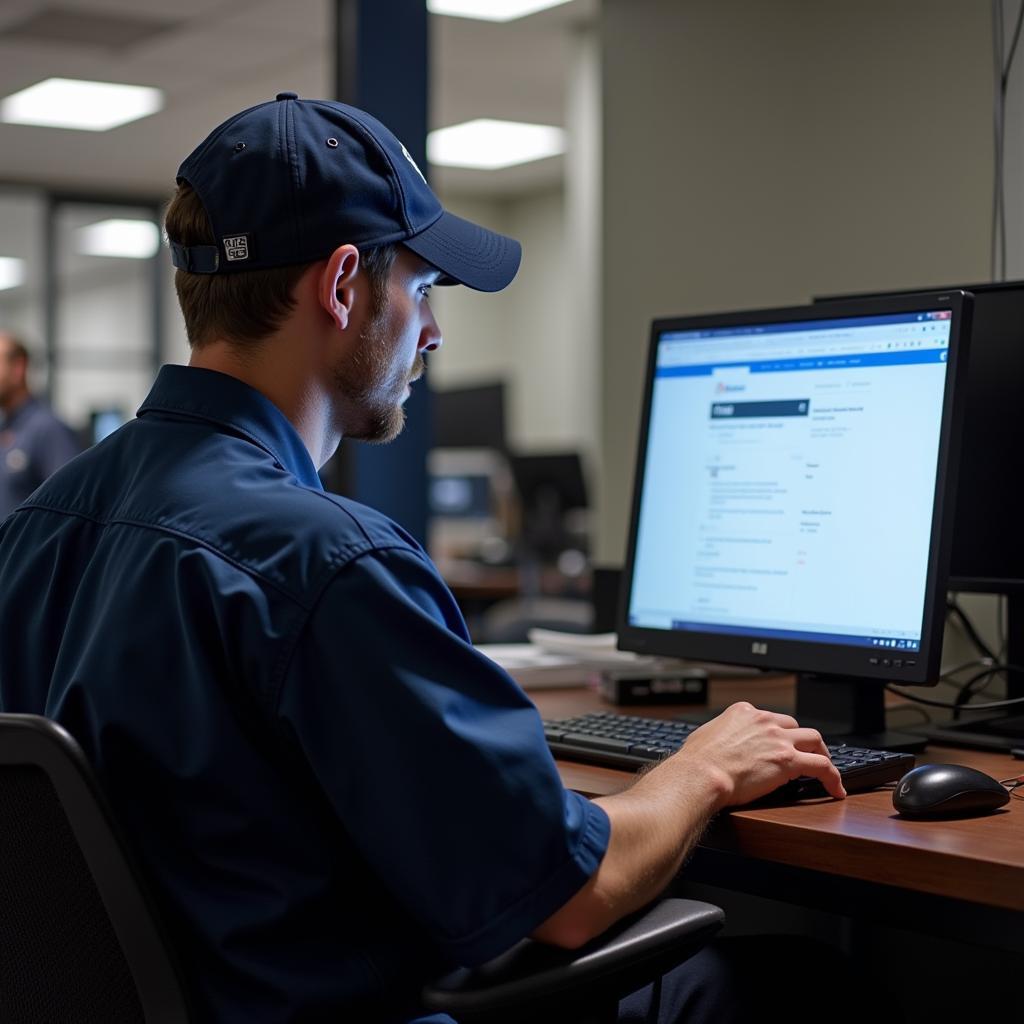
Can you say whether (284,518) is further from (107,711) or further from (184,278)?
(184,278)

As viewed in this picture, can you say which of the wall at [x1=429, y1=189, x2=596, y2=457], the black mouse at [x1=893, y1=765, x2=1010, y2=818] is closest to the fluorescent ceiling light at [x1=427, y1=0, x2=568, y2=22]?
the wall at [x1=429, y1=189, x2=596, y2=457]

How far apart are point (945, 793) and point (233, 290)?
686mm

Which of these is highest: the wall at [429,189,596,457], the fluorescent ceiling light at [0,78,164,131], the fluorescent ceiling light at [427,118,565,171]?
the fluorescent ceiling light at [427,118,565,171]

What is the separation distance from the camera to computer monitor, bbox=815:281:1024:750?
5.02ft

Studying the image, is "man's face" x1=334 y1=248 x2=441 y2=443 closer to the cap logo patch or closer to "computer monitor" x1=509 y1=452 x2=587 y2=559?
the cap logo patch

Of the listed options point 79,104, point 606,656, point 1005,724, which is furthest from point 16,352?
point 1005,724

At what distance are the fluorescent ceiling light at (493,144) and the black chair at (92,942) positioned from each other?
270 inches

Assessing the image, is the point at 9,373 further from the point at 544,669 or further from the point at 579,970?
the point at 579,970

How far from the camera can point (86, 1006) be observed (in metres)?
0.92

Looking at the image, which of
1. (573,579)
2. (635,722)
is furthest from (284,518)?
(573,579)

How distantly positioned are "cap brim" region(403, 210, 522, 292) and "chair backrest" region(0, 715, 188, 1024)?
1.71ft

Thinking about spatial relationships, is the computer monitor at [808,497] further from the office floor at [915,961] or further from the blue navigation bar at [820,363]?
the office floor at [915,961]

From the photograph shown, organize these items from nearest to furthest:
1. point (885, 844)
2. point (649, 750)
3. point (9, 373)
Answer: point (885, 844) < point (649, 750) < point (9, 373)

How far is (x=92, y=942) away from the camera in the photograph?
2.96 feet
